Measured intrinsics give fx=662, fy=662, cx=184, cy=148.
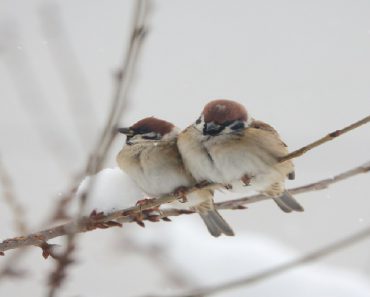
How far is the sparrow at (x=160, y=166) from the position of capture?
2730 millimetres

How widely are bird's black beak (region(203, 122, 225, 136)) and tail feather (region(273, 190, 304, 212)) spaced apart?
16.1 inches

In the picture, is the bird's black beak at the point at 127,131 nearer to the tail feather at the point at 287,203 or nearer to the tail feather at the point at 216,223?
the tail feather at the point at 216,223

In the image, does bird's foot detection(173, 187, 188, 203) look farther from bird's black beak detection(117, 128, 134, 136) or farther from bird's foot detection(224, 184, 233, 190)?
bird's black beak detection(117, 128, 134, 136)

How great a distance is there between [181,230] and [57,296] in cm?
610

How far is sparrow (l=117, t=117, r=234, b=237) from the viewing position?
8.96 feet

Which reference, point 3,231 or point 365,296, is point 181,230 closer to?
point 3,231

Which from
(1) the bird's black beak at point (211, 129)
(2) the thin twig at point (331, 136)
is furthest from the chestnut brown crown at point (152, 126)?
(2) the thin twig at point (331, 136)

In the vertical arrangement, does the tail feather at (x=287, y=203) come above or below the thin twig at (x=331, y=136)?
below

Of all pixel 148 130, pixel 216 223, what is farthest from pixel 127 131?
pixel 216 223

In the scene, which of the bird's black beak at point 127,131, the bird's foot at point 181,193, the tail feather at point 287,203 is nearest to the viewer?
the bird's foot at point 181,193

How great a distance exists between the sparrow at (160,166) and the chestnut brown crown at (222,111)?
0.25 meters

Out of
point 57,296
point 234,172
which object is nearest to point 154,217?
point 234,172

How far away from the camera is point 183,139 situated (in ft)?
9.11

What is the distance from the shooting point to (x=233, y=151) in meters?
2.68
